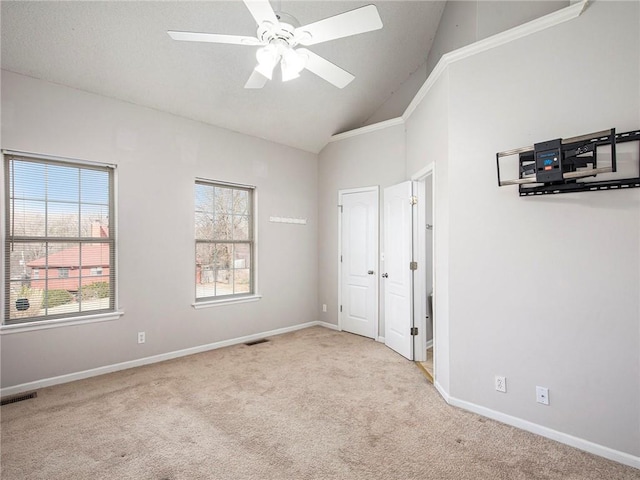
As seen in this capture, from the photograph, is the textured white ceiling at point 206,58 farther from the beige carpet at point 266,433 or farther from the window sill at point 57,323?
the beige carpet at point 266,433

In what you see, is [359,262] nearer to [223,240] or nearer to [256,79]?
[223,240]

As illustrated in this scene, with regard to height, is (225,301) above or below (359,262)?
below

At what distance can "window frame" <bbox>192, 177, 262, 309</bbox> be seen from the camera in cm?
421

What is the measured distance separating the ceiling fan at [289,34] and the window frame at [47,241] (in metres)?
2.12

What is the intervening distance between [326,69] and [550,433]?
9.90 feet

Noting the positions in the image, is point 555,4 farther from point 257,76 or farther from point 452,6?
point 257,76

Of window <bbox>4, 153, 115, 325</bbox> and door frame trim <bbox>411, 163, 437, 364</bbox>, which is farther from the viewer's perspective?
door frame trim <bbox>411, 163, 437, 364</bbox>

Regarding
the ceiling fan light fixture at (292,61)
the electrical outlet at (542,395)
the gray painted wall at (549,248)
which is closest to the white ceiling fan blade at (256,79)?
the ceiling fan light fixture at (292,61)

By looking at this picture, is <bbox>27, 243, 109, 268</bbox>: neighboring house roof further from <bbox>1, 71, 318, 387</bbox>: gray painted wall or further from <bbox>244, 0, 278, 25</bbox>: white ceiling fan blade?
<bbox>244, 0, 278, 25</bbox>: white ceiling fan blade

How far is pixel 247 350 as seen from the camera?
423 cm

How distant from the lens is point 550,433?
7.75 feet

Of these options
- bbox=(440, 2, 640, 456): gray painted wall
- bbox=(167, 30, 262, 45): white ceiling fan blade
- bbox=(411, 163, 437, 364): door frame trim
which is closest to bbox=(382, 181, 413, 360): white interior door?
bbox=(411, 163, 437, 364): door frame trim

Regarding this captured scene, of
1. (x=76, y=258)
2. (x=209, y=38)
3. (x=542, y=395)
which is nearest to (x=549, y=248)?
(x=542, y=395)

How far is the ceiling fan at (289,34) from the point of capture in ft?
6.05
